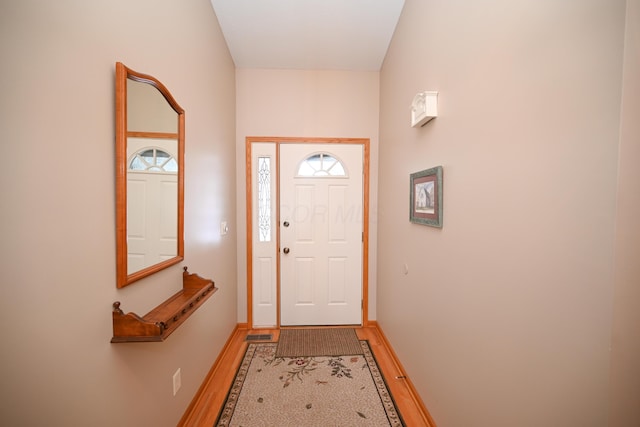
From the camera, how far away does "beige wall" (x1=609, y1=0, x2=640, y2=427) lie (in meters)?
0.51

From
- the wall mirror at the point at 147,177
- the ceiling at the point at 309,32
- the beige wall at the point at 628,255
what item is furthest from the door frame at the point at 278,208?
the beige wall at the point at 628,255

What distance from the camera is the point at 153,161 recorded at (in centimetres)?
122

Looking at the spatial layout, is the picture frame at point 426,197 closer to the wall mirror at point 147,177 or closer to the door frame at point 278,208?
the door frame at point 278,208

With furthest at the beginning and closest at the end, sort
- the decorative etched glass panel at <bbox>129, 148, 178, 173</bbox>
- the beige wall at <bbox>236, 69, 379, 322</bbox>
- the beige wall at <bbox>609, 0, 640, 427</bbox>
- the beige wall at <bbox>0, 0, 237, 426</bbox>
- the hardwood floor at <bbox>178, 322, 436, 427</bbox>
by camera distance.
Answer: the beige wall at <bbox>236, 69, 379, 322</bbox> < the hardwood floor at <bbox>178, 322, 436, 427</bbox> < the decorative etched glass panel at <bbox>129, 148, 178, 173</bbox> < the beige wall at <bbox>0, 0, 237, 426</bbox> < the beige wall at <bbox>609, 0, 640, 427</bbox>

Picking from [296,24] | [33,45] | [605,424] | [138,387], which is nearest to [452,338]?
[605,424]

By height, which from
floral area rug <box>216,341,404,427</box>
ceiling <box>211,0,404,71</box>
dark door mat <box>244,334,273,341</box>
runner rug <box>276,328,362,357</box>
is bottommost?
floral area rug <box>216,341,404,427</box>

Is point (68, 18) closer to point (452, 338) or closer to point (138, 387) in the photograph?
point (138, 387)

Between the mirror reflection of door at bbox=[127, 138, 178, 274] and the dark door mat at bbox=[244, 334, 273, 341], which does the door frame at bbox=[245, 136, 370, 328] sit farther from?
the mirror reflection of door at bbox=[127, 138, 178, 274]

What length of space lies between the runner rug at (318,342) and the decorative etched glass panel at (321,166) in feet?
5.70

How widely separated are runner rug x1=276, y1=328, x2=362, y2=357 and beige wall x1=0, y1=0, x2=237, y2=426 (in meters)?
1.18

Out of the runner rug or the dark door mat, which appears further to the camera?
the dark door mat

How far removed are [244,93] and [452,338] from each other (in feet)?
9.43

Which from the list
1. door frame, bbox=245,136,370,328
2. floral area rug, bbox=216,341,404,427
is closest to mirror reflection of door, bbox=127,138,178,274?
floral area rug, bbox=216,341,404,427

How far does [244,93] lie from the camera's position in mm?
2764
